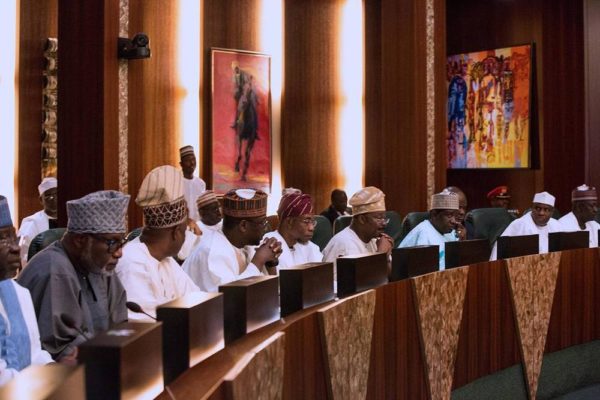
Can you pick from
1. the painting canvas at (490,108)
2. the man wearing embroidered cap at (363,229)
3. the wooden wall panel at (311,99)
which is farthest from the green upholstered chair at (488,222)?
the painting canvas at (490,108)

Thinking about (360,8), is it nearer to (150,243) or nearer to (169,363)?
(150,243)

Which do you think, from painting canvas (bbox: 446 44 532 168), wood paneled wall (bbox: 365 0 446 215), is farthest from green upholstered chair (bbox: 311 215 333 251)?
painting canvas (bbox: 446 44 532 168)

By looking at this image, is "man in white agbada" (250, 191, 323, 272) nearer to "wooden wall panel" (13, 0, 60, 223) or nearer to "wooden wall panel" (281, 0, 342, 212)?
"wooden wall panel" (13, 0, 60, 223)

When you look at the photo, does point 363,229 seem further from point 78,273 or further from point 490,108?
point 490,108

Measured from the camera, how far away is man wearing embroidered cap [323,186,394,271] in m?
5.13

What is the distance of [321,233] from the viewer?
21.2 feet

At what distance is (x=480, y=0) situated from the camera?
460 inches

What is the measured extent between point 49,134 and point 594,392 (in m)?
5.68

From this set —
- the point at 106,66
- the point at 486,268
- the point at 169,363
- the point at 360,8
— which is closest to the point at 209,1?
the point at 360,8

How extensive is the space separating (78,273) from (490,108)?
29.8ft

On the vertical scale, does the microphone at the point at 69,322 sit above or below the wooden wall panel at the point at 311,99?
below

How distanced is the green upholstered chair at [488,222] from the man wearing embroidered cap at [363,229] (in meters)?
2.46

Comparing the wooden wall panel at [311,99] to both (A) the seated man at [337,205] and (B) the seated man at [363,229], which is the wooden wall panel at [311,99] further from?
(B) the seated man at [363,229]

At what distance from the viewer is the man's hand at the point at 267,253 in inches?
151
